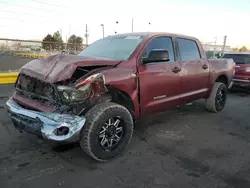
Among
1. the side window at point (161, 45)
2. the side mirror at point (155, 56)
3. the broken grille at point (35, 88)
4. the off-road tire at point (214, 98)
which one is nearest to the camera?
the broken grille at point (35, 88)

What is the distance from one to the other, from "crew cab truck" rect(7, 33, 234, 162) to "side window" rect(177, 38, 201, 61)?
0.14ft

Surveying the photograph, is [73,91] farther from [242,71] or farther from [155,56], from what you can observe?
[242,71]

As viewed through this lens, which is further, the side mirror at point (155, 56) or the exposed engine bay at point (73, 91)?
the side mirror at point (155, 56)

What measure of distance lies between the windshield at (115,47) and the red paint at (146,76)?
0.50ft

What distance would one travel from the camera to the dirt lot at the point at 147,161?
9.25 feet

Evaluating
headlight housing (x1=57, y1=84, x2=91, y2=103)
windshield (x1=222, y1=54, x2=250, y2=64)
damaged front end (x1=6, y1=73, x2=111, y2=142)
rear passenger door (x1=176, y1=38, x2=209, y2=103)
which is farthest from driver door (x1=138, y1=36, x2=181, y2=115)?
windshield (x1=222, y1=54, x2=250, y2=64)

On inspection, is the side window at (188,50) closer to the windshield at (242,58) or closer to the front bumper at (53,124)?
the front bumper at (53,124)

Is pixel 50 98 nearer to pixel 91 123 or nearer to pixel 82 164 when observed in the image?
pixel 91 123

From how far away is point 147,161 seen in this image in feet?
11.0

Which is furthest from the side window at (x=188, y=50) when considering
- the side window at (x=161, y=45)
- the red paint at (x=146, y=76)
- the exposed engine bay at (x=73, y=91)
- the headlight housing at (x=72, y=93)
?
the headlight housing at (x=72, y=93)

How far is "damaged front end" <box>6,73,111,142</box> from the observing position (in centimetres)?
284

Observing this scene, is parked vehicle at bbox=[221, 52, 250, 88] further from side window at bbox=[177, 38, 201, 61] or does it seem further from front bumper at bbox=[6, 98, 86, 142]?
front bumper at bbox=[6, 98, 86, 142]

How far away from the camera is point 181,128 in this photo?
481 centimetres

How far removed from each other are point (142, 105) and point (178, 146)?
906 millimetres
